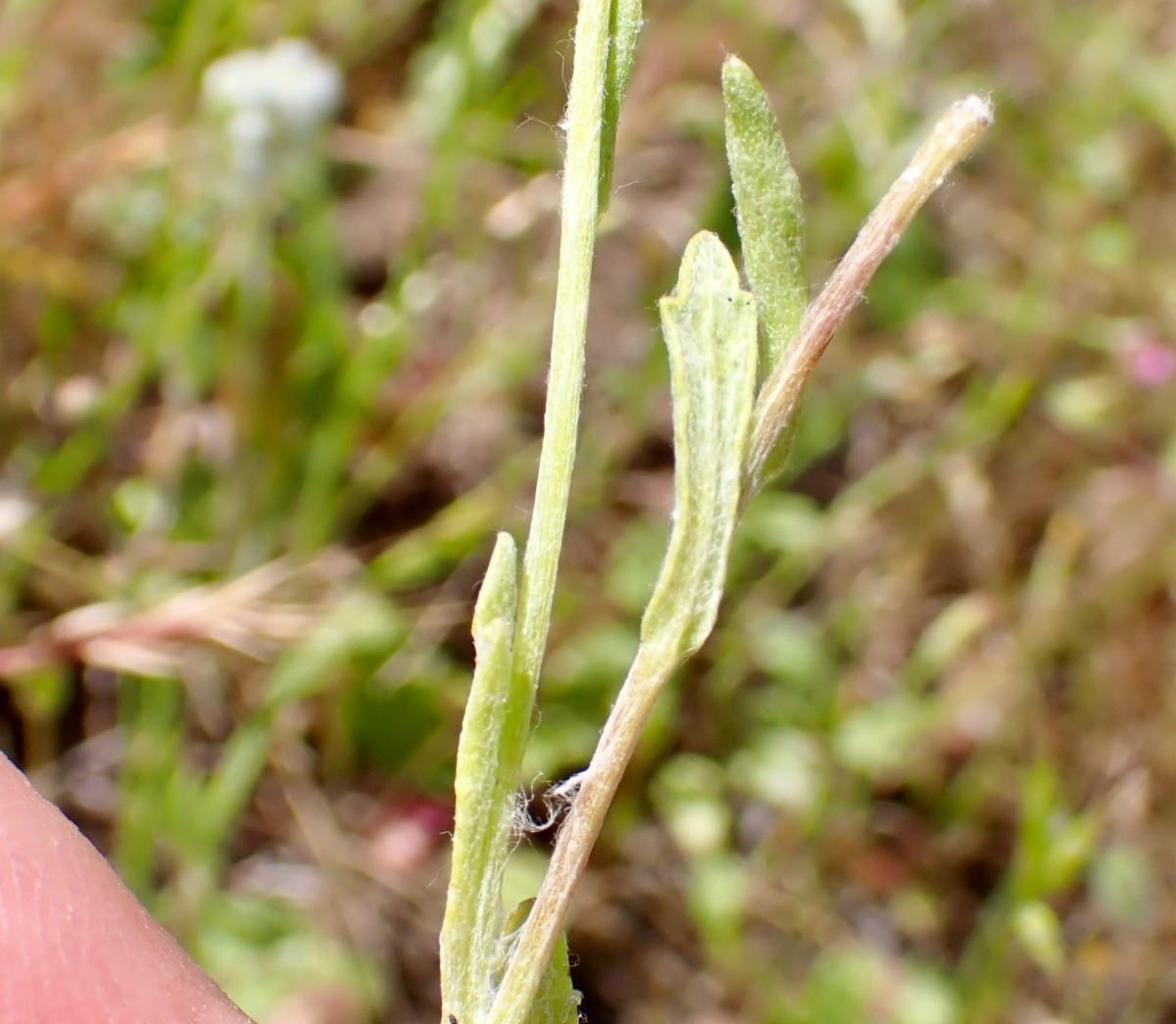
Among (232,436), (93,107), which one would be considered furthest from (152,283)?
(93,107)

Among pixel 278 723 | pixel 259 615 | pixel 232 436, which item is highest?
pixel 232 436

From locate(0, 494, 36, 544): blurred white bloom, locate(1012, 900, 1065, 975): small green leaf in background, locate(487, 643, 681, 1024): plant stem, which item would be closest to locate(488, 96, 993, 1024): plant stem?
locate(487, 643, 681, 1024): plant stem

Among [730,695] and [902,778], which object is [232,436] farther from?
[902,778]

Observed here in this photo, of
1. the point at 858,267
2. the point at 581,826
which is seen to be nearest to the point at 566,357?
the point at 858,267

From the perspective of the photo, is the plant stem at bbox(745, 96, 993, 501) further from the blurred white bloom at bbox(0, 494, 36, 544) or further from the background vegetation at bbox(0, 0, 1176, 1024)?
the blurred white bloom at bbox(0, 494, 36, 544)

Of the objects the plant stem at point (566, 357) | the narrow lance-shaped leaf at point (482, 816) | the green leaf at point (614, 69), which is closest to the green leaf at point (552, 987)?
the narrow lance-shaped leaf at point (482, 816)

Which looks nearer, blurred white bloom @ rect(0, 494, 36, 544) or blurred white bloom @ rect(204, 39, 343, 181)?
blurred white bloom @ rect(0, 494, 36, 544)

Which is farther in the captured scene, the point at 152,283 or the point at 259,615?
the point at 152,283

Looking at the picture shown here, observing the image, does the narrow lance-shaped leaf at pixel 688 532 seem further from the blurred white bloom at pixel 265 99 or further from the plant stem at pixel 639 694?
the blurred white bloom at pixel 265 99
